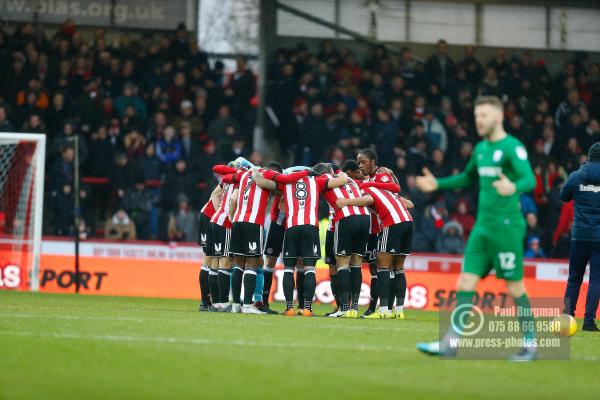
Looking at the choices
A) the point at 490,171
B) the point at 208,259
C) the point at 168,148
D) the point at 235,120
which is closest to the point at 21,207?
the point at 168,148

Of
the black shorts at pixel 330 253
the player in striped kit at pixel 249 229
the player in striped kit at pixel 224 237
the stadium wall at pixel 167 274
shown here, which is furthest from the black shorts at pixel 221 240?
the stadium wall at pixel 167 274

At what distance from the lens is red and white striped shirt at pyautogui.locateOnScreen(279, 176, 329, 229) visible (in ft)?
50.2

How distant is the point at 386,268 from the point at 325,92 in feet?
35.7

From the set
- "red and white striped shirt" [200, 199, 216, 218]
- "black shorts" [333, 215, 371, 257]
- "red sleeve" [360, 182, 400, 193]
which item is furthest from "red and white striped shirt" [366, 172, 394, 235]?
"red and white striped shirt" [200, 199, 216, 218]

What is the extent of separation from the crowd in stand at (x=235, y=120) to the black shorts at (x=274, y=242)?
5.26 metres

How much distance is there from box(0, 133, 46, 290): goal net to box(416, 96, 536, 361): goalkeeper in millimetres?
12191

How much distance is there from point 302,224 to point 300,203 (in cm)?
29

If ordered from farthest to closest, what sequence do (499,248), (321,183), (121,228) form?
1. (121,228)
2. (321,183)
3. (499,248)

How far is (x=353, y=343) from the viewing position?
34.2 feet

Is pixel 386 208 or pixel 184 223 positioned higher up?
pixel 386 208

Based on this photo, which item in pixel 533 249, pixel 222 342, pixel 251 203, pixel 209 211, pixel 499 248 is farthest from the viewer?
pixel 533 249

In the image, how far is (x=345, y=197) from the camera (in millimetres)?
15531

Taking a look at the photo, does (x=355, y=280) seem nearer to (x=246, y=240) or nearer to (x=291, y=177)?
(x=246, y=240)

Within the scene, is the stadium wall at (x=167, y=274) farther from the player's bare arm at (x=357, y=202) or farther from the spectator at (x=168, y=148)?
the player's bare arm at (x=357, y=202)
